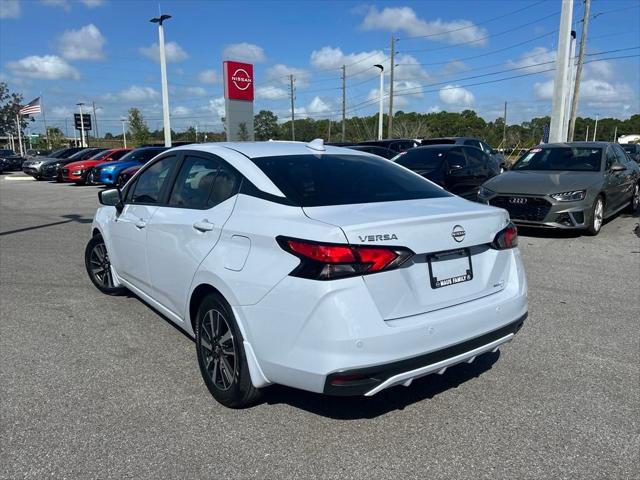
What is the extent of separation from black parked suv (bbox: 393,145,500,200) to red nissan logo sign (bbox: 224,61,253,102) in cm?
2016

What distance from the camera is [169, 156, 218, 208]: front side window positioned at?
3.64m

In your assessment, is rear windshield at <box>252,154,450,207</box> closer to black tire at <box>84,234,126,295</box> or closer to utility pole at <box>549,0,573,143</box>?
black tire at <box>84,234,126,295</box>

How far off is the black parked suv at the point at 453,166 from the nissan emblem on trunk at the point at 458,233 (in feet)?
24.6

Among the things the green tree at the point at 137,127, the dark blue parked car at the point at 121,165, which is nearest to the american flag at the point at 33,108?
the green tree at the point at 137,127

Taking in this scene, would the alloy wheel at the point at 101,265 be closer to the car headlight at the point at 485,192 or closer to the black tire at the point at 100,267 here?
the black tire at the point at 100,267

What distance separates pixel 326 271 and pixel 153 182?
2.54 metres

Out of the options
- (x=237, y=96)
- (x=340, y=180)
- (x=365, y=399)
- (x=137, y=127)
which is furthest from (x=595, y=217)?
(x=137, y=127)

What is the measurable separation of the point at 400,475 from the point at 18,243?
28.3ft

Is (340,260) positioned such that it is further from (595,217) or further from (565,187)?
(595,217)

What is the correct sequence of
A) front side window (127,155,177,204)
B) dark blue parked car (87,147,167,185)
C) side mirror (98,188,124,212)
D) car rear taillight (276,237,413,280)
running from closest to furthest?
car rear taillight (276,237,413,280) → front side window (127,155,177,204) → side mirror (98,188,124,212) → dark blue parked car (87,147,167,185)

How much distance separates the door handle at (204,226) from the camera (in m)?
3.33

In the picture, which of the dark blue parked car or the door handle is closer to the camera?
the door handle

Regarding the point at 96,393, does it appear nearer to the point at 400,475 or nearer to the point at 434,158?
the point at 400,475

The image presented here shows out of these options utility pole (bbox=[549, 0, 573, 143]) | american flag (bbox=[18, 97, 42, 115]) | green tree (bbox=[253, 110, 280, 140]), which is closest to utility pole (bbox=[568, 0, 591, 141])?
utility pole (bbox=[549, 0, 573, 143])
